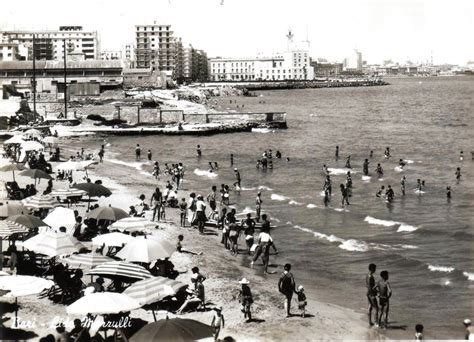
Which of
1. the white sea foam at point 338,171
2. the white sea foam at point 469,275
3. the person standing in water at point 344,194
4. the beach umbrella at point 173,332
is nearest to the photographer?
the beach umbrella at point 173,332

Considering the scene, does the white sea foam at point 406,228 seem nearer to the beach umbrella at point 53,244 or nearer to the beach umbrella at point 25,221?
the beach umbrella at point 25,221

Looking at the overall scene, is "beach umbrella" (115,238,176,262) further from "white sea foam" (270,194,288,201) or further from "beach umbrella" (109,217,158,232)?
"white sea foam" (270,194,288,201)

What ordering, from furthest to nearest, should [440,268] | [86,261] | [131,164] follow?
[131,164]
[440,268]
[86,261]

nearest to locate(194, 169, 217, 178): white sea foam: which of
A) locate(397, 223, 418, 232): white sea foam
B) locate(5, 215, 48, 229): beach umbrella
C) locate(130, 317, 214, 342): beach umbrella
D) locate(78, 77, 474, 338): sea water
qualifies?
locate(78, 77, 474, 338): sea water

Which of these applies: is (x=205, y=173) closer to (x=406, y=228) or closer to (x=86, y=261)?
(x=406, y=228)

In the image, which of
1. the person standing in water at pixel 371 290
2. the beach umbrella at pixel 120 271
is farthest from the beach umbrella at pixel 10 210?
the person standing in water at pixel 371 290

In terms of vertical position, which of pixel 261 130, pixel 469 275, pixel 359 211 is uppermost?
pixel 261 130

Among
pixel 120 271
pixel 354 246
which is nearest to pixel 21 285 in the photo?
pixel 120 271
